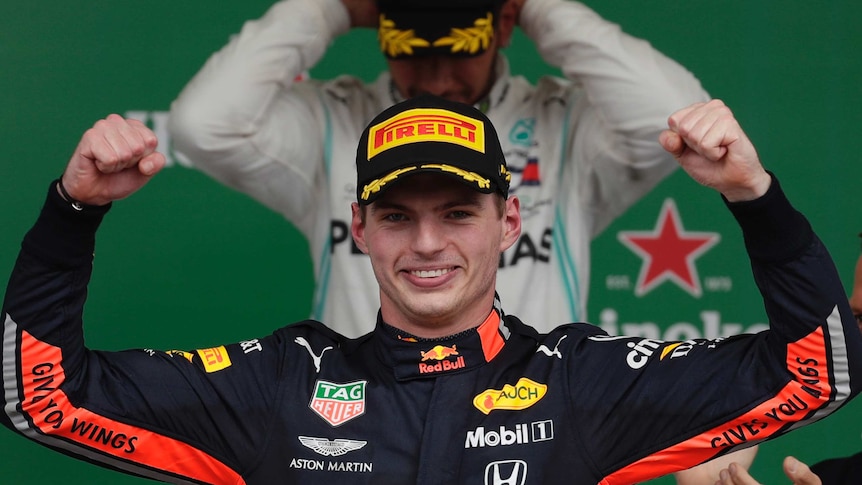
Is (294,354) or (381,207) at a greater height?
(381,207)

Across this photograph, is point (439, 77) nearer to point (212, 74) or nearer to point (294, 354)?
point (212, 74)

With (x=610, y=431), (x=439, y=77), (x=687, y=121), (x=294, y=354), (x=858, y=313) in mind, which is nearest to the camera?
(x=687, y=121)

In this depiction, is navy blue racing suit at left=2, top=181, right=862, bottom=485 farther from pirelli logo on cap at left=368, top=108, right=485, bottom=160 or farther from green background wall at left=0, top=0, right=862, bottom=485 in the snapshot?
green background wall at left=0, top=0, right=862, bottom=485

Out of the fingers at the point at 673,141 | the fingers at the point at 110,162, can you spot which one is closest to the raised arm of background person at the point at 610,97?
the fingers at the point at 673,141

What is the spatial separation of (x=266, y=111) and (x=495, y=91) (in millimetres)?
411

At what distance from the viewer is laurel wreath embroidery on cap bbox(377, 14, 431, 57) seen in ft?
7.63

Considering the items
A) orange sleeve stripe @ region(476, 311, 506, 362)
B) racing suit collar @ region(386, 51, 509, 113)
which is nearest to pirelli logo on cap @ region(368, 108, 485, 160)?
orange sleeve stripe @ region(476, 311, 506, 362)

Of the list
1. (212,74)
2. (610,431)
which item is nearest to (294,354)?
(610,431)

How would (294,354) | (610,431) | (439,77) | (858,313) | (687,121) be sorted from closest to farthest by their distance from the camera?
(687,121) < (610,431) < (294,354) < (858,313) < (439,77)

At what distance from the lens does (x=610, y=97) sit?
2.39 meters

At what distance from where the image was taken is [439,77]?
2.38 metres

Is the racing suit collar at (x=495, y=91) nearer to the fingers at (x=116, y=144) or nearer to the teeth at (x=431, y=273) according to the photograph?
the teeth at (x=431, y=273)

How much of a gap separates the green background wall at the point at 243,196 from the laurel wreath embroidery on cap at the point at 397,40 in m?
0.59

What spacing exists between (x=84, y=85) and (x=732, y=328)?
56.1 inches
